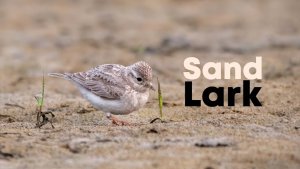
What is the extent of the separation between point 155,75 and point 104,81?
3.02 metres

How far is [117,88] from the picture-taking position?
704cm

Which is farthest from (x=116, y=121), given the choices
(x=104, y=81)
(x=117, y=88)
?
(x=104, y=81)

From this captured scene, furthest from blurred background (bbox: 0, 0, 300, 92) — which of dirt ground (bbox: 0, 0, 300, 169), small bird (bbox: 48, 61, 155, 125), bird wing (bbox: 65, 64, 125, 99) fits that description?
small bird (bbox: 48, 61, 155, 125)

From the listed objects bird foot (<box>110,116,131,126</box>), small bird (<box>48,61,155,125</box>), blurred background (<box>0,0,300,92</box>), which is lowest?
bird foot (<box>110,116,131,126</box>)

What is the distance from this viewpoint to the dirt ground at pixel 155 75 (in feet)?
18.9

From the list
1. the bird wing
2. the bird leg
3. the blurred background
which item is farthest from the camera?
the blurred background

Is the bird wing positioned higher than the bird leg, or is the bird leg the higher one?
the bird wing

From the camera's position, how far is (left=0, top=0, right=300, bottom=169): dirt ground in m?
5.76

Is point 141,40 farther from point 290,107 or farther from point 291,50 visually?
point 290,107

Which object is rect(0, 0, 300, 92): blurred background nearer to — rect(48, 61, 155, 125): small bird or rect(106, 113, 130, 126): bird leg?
rect(48, 61, 155, 125): small bird

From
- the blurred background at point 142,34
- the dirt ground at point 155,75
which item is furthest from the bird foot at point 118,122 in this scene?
the blurred background at point 142,34

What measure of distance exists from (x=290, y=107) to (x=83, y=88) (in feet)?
6.13

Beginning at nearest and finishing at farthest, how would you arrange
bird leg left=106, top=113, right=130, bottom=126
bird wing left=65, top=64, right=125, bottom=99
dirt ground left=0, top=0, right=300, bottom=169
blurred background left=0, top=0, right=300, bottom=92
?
dirt ground left=0, top=0, right=300, bottom=169, bird leg left=106, top=113, right=130, bottom=126, bird wing left=65, top=64, right=125, bottom=99, blurred background left=0, top=0, right=300, bottom=92

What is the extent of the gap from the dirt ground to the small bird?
21 centimetres
